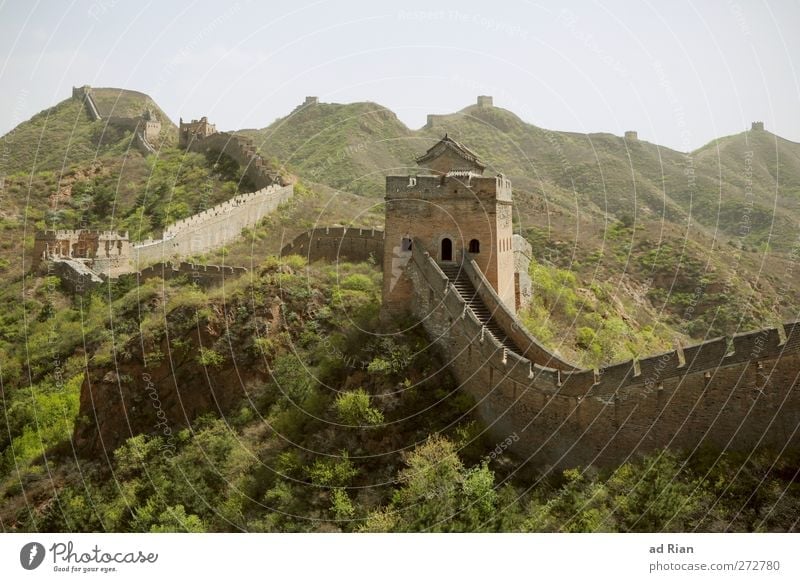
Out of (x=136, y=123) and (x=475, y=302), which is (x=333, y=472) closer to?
(x=475, y=302)

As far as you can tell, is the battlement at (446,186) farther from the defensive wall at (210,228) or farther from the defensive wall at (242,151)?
the defensive wall at (242,151)

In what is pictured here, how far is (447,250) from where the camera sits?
25.6 m

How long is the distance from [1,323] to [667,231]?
1303 inches

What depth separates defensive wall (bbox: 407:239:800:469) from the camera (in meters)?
17.1

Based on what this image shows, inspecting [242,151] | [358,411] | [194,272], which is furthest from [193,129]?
[358,411]

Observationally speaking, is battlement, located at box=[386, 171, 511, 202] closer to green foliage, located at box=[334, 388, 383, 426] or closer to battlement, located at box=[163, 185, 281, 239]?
green foliage, located at box=[334, 388, 383, 426]

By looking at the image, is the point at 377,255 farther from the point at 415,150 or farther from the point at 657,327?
the point at 415,150

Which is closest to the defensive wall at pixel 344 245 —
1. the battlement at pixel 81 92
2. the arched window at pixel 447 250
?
the arched window at pixel 447 250

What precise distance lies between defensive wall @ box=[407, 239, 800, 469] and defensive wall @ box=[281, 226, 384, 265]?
9.79 metres

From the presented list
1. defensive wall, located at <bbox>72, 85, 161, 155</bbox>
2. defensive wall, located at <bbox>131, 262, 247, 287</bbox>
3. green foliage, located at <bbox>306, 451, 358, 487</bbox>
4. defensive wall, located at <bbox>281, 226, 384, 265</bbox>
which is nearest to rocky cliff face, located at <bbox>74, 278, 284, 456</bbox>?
defensive wall, located at <bbox>131, 262, 247, 287</bbox>

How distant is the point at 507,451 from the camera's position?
21125 millimetres

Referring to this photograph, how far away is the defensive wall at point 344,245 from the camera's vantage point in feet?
111

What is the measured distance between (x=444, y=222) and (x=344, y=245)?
371 inches
